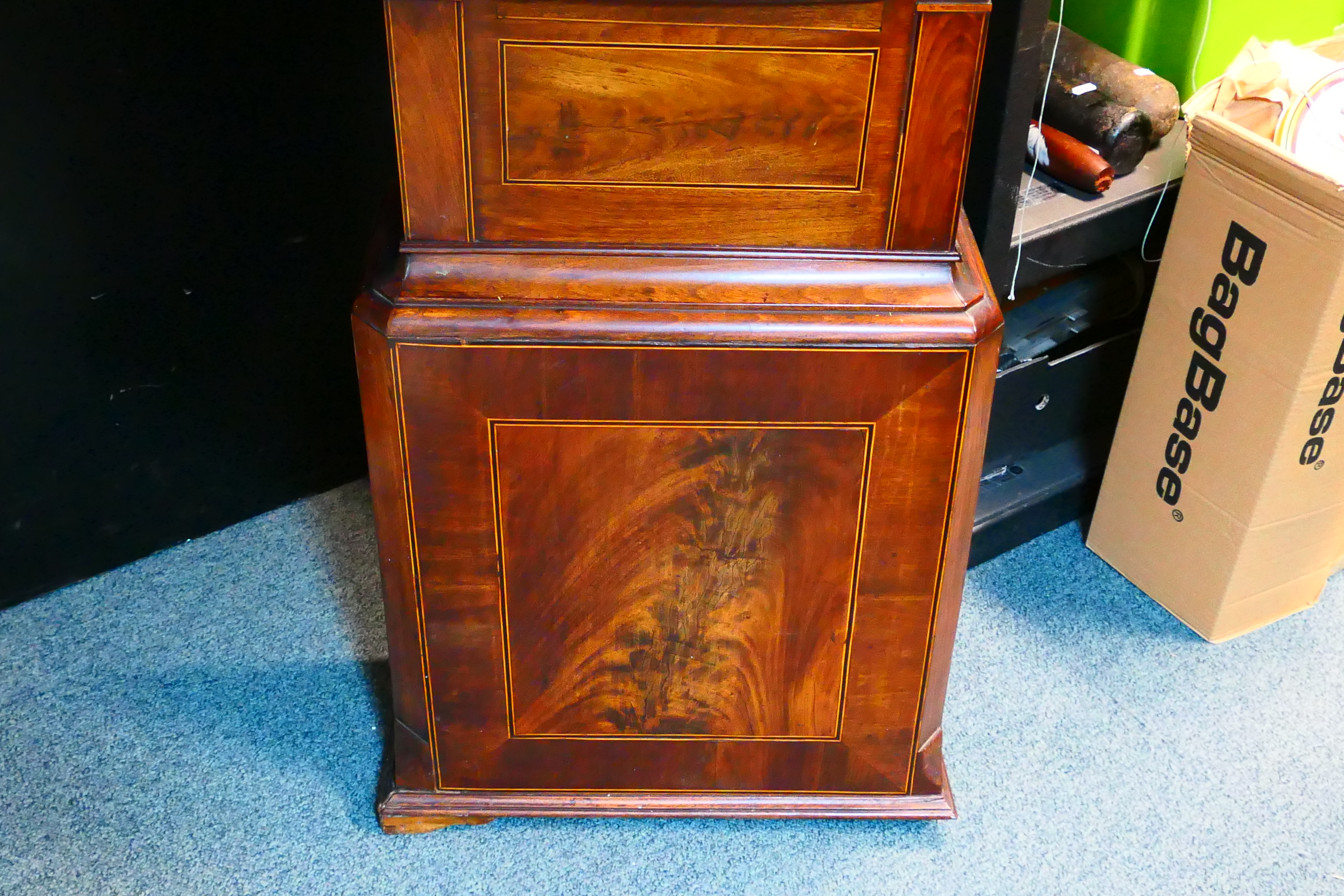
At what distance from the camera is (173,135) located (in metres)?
1.59

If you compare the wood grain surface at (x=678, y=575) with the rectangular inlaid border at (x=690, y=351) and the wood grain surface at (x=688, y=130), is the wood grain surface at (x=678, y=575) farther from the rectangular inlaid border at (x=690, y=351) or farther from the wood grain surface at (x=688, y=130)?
the wood grain surface at (x=688, y=130)

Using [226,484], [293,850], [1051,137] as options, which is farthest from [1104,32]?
[293,850]

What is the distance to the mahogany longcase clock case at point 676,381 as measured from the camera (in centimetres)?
109

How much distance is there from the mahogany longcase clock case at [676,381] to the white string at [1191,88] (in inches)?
24.1

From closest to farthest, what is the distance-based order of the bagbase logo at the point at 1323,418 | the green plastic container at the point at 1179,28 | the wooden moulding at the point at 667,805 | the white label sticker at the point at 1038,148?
the wooden moulding at the point at 667,805 < the bagbase logo at the point at 1323,418 < the white label sticker at the point at 1038,148 < the green plastic container at the point at 1179,28

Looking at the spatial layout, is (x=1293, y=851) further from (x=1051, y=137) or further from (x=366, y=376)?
(x=366, y=376)

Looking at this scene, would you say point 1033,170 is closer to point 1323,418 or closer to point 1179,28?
point 1179,28

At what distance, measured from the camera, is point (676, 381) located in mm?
1195

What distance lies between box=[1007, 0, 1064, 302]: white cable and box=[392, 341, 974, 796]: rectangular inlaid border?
0.48m

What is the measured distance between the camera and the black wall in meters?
1.52

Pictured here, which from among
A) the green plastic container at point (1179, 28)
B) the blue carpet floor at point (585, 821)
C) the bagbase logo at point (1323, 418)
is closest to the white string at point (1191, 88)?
the green plastic container at point (1179, 28)

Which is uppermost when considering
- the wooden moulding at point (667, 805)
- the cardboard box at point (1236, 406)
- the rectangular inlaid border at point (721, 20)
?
the rectangular inlaid border at point (721, 20)

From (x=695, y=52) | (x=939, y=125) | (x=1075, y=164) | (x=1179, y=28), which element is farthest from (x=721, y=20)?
(x=1179, y=28)

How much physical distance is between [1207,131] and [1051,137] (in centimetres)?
20
